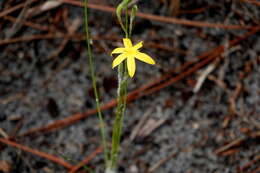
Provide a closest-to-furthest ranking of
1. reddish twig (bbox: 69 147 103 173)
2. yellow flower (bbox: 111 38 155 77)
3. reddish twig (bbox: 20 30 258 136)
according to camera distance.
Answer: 1. yellow flower (bbox: 111 38 155 77)
2. reddish twig (bbox: 69 147 103 173)
3. reddish twig (bbox: 20 30 258 136)

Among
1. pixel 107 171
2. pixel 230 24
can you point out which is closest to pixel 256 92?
pixel 230 24

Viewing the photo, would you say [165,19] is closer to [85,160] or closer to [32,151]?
[85,160]

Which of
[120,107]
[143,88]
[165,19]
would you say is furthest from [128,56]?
[165,19]

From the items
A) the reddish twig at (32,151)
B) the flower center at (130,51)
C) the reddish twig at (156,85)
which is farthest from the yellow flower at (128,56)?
the reddish twig at (32,151)

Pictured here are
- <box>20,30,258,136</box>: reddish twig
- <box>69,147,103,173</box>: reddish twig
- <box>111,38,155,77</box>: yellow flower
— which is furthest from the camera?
<box>20,30,258,136</box>: reddish twig

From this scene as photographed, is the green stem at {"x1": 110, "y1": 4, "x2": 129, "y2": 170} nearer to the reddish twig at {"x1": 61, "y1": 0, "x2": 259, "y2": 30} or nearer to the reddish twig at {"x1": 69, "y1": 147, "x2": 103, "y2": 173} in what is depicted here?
the reddish twig at {"x1": 69, "y1": 147, "x2": 103, "y2": 173}

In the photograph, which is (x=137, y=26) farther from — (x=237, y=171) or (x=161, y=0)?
(x=237, y=171)

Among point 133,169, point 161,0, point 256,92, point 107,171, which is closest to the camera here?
point 107,171

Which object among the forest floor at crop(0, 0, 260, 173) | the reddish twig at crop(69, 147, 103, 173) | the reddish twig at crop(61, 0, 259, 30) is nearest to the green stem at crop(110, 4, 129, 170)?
the reddish twig at crop(69, 147, 103, 173)
